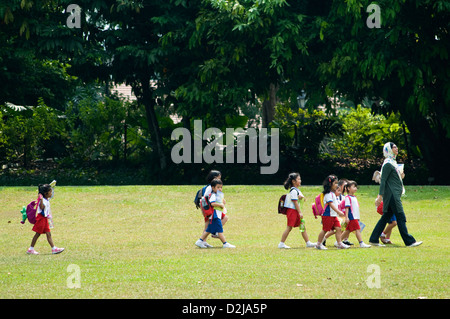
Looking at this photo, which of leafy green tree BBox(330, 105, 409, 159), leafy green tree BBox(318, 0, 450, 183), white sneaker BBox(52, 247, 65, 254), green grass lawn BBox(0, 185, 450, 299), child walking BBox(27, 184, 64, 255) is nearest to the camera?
green grass lawn BBox(0, 185, 450, 299)

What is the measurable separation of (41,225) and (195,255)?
2.68 meters

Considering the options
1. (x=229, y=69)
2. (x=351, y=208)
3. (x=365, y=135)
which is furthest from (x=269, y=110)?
(x=351, y=208)

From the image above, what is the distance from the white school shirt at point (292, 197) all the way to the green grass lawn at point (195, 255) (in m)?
0.77

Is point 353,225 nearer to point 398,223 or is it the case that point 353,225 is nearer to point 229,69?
point 398,223

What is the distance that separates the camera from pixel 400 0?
65.2ft

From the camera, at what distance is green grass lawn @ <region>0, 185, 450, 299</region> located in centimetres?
838

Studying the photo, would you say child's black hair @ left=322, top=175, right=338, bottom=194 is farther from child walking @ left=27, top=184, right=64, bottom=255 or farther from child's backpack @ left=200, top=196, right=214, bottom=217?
child walking @ left=27, top=184, right=64, bottom=255

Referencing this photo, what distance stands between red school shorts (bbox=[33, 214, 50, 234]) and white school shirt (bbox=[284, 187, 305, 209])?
404cm

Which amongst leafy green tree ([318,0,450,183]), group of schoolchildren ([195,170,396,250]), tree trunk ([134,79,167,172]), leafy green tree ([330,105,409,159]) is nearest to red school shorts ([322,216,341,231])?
group of schoolchildren ([195,170,396,250])

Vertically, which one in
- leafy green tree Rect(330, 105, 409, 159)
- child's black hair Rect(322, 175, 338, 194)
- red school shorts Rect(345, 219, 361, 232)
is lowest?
red school shorts Rect(345, 219, 361, 232)

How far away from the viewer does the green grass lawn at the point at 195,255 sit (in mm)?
8375

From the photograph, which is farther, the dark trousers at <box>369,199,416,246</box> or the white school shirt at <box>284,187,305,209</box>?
the dark trousers at <box>369,199,416,246</box>

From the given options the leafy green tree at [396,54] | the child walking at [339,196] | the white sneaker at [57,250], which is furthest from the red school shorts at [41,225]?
the leafy green tree at [396,54]

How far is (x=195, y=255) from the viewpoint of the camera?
11344 millimetres
